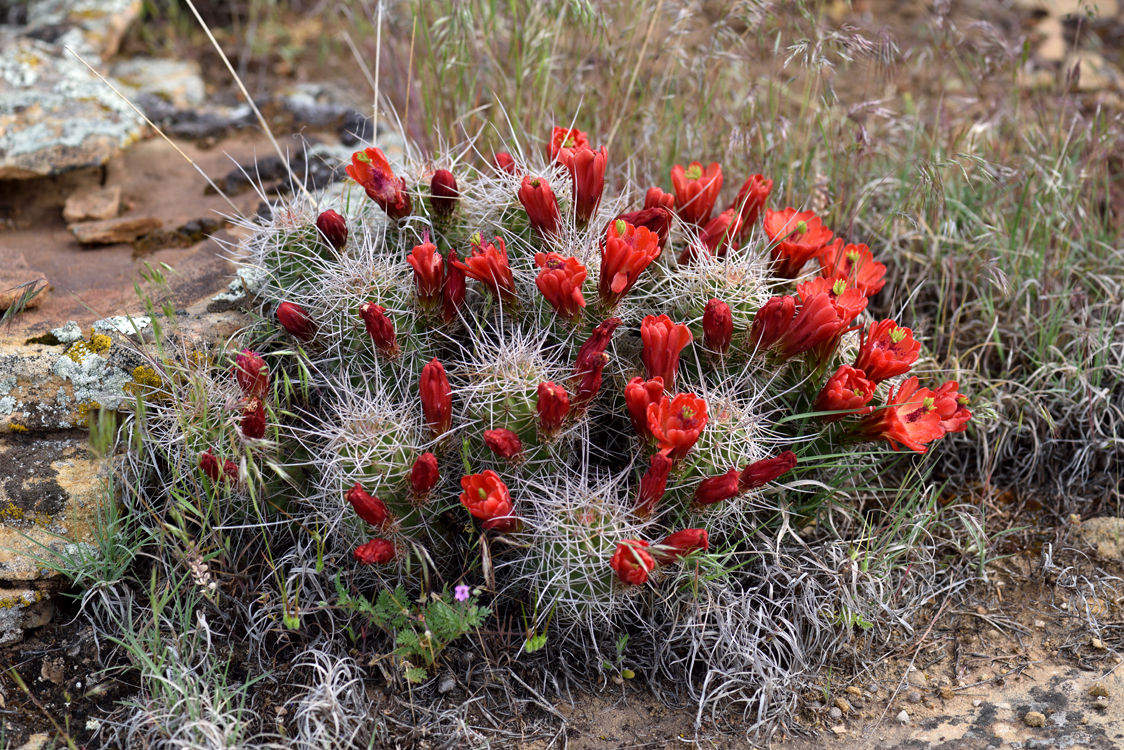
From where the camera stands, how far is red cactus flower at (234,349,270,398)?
2586mm

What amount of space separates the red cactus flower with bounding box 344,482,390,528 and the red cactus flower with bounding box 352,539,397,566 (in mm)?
58

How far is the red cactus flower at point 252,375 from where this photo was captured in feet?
8.48

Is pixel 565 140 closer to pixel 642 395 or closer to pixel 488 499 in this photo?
pixel 642 395

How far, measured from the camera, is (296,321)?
9.02 ft

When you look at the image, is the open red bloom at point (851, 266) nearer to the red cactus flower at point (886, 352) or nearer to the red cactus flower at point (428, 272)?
the red cactus flower at point (886, 352)

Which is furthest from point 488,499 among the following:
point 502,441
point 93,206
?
point 93,206

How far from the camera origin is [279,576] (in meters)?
2.69

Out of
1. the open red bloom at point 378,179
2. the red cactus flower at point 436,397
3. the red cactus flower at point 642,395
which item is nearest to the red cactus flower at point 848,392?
the red cactus flower at point 642,395

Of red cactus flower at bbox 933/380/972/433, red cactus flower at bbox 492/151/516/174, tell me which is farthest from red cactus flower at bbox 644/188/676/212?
red cactus flower at bbox 933/380/972/433

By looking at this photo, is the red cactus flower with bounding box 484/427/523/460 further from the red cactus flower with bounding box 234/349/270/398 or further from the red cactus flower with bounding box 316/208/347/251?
the red cactus flower with bounding box 316/208/347/251

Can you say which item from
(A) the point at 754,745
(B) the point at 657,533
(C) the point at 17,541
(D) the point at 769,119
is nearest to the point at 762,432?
(B) the point at 657,533

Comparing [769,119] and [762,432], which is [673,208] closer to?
[762,432]

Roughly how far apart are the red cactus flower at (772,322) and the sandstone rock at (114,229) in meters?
2.76

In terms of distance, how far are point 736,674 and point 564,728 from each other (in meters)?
0.57
